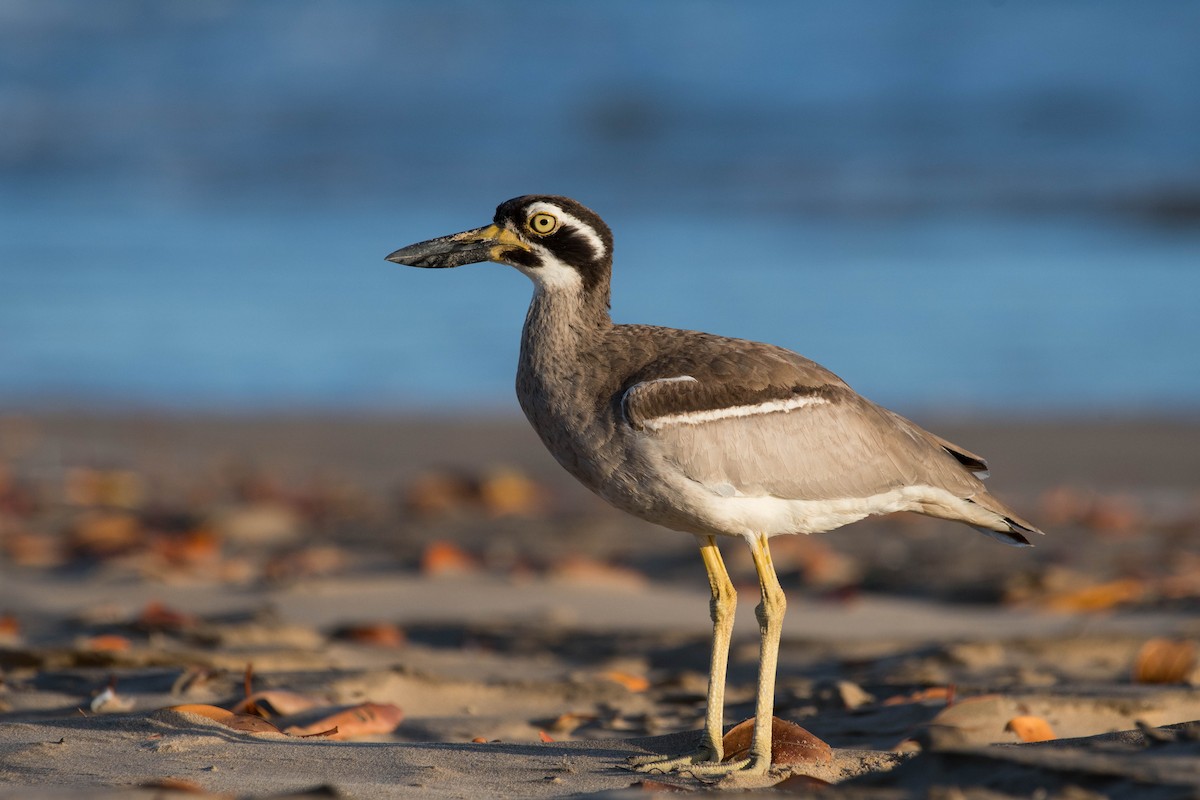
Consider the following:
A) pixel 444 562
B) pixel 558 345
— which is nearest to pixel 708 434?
pixel 558 345

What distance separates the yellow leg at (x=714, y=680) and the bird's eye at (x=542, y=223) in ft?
4.13

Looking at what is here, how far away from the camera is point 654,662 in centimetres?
684

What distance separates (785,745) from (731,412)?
112cm

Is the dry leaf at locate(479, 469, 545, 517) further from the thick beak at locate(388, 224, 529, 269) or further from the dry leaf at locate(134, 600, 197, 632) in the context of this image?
the thick beak at locate(388, 224, 529, 269)

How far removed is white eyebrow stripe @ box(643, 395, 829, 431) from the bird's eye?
0.96 metres

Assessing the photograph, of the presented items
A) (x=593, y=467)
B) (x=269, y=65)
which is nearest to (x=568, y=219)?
(x=593, y=467)

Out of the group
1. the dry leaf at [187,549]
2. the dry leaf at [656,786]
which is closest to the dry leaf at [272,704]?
the dry leaf at [656,786]

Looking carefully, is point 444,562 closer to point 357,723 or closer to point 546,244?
point 357,723

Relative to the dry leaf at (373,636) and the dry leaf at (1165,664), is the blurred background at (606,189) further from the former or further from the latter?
the dry leaf at (1165,664)

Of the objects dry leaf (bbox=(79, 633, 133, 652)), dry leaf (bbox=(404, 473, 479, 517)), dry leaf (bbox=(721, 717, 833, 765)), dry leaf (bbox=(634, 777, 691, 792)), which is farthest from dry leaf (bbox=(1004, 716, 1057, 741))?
dry leaf (bbox=(404, 473, 479, 517))

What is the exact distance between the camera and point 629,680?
6.22m

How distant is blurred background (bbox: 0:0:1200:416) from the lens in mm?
14594

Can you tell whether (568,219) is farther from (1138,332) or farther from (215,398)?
(1138,332)

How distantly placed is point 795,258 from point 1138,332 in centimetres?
543
